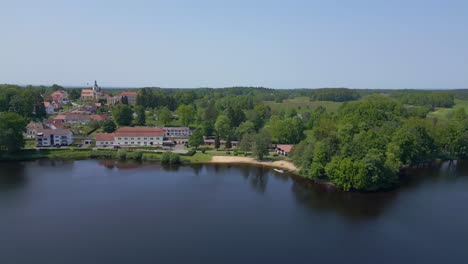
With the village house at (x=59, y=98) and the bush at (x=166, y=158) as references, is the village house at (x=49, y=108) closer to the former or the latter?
the village house at (x=59, y=98)

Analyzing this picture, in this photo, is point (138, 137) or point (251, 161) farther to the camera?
point (138, 137)

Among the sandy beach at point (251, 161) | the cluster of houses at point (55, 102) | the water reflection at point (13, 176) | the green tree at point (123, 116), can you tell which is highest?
the cluster of houses at point (55, 102)

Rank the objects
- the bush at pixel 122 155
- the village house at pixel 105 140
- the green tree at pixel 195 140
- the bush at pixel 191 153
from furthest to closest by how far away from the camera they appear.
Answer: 1. the village house at pixel 105 140
2. the green tree at pixel 195 140
3. the bush at pixel 191 153
4. the bush at pixel 122 155

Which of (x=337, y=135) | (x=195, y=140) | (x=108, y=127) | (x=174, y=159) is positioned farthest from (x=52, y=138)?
(x=337, y=135)

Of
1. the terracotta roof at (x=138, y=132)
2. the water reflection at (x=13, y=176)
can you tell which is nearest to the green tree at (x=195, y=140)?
the terracotta roof at (x=138, y=132)

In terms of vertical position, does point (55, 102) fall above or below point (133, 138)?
above

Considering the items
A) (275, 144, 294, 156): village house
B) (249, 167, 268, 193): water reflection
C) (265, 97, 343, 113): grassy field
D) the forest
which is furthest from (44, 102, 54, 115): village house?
(249, 167, 268, 193): water reflection

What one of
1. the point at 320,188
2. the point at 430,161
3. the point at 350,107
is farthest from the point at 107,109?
the point at 430,161

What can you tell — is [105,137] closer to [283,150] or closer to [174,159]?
[174,159]
